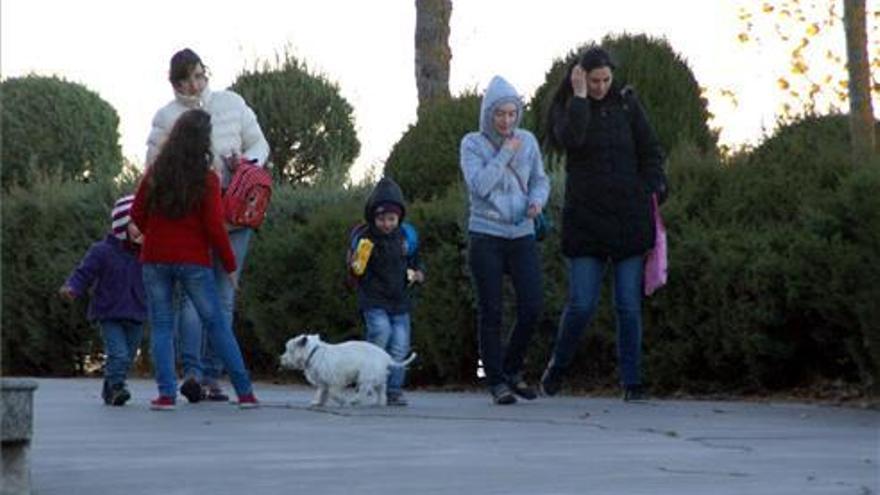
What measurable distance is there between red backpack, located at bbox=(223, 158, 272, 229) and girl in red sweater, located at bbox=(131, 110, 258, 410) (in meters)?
0.48

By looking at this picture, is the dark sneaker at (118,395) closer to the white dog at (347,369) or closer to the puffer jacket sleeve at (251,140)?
the white dog at (347,369)

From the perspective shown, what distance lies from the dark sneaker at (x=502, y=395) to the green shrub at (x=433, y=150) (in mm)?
6579

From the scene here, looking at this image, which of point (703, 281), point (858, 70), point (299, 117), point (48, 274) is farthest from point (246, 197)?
point (299, 117)

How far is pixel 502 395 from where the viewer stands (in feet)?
47.1

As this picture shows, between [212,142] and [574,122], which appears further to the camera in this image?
[212,142]

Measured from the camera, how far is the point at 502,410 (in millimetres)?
13820

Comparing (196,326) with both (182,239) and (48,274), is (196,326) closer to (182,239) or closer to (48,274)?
(182,239)

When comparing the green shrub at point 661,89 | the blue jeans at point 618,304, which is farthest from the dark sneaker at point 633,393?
the green shrub at point 661,89

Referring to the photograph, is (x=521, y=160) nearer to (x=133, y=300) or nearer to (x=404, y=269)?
(x=404, y=269)

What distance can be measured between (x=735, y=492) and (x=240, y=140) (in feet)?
21.1

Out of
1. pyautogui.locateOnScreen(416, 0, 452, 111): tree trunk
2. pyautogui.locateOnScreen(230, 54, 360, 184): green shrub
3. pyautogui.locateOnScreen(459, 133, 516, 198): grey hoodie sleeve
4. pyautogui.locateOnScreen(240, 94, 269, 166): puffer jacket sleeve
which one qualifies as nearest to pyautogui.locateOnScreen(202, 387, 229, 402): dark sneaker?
pyautogui.locateOnScreen(240, 94, 269, 166): puffer jacket sleeve

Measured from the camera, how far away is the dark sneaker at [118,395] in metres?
14.7

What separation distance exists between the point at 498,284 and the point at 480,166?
26.4 inches

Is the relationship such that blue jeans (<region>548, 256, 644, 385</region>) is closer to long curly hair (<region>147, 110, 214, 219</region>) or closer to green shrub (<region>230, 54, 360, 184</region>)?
long curly hair (<region>147, 110, 214, 219</region>)
